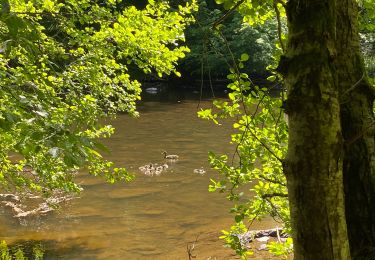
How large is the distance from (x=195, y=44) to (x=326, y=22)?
3057cm

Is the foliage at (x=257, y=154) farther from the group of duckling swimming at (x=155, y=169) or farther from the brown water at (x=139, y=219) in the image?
the group of duckling swimming at (x=155, y=169)

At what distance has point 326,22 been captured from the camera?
1783mm

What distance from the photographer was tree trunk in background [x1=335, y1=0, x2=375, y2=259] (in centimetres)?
211

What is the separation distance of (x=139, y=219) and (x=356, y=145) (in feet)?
30.9

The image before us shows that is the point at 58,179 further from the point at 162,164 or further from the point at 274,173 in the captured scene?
the point at 162,164

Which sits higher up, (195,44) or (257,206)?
(195,44)

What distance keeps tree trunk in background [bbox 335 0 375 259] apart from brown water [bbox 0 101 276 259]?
6.95m

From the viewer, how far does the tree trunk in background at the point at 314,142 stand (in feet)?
5.52

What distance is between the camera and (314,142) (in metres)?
1.69

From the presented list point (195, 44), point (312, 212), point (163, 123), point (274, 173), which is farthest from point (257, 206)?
point (195, 44)

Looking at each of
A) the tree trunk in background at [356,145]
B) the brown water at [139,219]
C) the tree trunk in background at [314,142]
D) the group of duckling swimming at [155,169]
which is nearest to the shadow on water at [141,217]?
the brown water at [139,219]

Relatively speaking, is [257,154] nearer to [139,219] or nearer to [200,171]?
[139,219]

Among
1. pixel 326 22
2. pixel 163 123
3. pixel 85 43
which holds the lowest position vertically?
pixel 163 123

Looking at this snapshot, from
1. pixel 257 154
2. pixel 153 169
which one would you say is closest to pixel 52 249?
pixel 153 169
